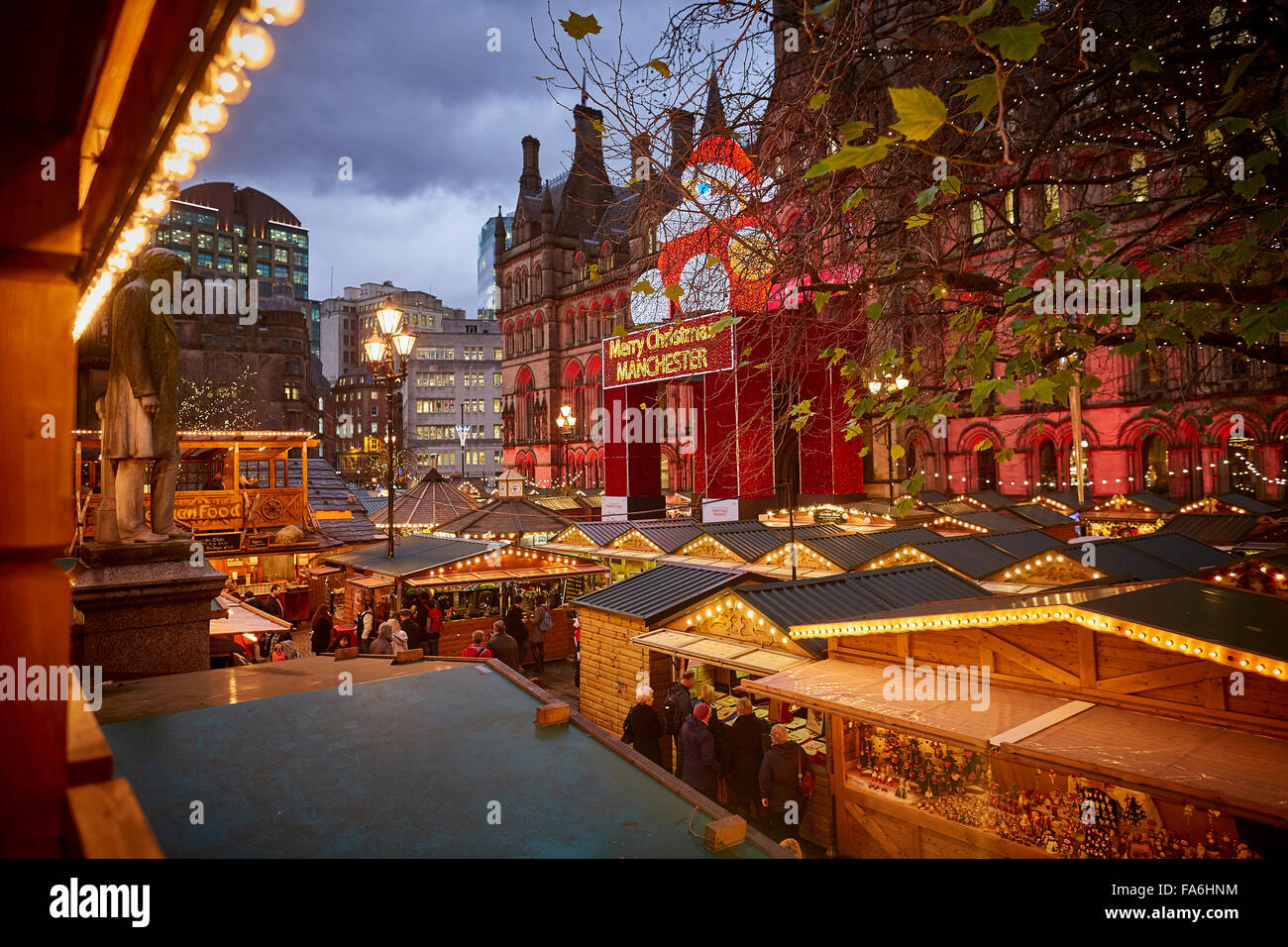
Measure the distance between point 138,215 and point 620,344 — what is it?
23.1 meters

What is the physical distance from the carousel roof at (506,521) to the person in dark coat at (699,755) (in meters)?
13.7

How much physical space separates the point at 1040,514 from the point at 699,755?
58.5 feet

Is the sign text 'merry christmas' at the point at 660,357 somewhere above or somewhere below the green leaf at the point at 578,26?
above

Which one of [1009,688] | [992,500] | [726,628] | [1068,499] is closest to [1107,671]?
[1009,688]

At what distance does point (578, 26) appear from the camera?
3311 mm

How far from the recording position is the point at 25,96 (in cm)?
170

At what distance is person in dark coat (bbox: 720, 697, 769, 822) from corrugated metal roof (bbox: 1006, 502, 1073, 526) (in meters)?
15.7

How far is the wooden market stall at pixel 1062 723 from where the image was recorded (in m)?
4.77

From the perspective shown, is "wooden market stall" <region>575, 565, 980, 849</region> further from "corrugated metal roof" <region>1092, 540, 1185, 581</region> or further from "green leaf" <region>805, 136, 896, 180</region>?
"green leaf" <region>805, 136, 896, 180</region>

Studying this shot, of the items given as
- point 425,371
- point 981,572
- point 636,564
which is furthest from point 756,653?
point 425,371

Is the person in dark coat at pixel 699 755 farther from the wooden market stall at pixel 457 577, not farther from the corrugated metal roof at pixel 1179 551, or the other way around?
the corrugated metal roof at pixel 1179 551

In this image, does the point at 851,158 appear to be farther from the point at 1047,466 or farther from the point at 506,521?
the point at 1047,466

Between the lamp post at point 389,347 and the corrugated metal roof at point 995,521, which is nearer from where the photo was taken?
the lamp post at point 389,347

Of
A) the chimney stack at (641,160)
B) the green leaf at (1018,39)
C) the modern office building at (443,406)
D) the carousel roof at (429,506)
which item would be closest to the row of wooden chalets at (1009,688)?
the green leaf at (1018,39)
